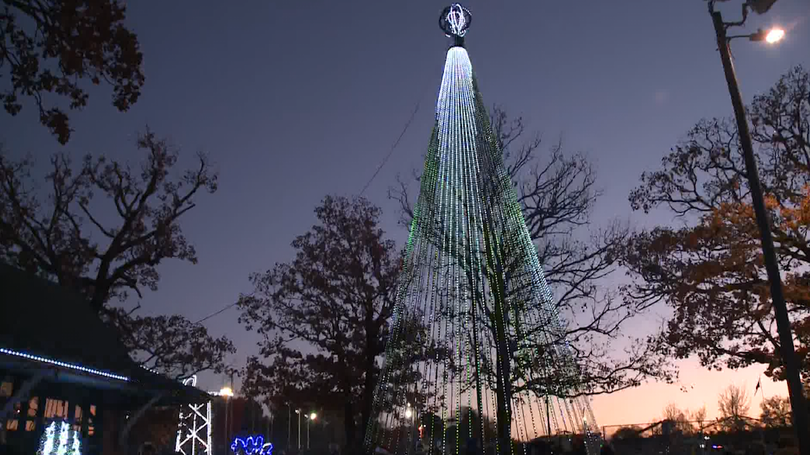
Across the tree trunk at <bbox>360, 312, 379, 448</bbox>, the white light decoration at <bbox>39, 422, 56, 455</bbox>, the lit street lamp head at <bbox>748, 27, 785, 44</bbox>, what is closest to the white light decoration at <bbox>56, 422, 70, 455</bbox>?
the white light decoration at <bbox>39, 422, 56, 455</bbox>

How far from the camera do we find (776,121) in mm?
17359

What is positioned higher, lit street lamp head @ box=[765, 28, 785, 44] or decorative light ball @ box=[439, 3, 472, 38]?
decorative light ball @ box=[439, 3, 472, 38]

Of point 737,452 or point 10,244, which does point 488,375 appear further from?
point 10,244

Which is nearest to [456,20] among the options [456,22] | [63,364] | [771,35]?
[456,22]

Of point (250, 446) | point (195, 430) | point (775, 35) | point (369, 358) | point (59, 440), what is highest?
point (775, 35)

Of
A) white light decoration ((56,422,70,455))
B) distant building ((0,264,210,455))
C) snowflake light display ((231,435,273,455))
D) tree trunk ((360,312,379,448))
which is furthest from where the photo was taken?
tree trunk ((360,312,379,448))

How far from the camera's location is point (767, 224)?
30.4 ft

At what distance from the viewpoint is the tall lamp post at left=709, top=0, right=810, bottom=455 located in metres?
8.13

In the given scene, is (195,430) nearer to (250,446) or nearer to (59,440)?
(250,446)

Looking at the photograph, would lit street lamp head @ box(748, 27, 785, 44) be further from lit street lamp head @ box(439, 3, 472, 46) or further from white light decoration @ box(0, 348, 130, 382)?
white light decoration @ box(0, 348, 130, 382)

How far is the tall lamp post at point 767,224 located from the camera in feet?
26.7

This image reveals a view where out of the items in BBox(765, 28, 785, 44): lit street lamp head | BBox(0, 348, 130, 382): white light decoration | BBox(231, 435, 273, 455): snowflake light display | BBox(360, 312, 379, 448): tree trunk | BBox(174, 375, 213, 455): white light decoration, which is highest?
BBox(765, 28, 785, 44): lit street lamp head

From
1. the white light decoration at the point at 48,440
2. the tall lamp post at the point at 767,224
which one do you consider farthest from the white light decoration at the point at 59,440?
the tall lamp post at the point at 767,224

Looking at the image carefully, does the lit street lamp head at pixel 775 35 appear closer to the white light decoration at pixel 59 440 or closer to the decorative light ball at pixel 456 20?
the decorative light ball at pixel 456 20
